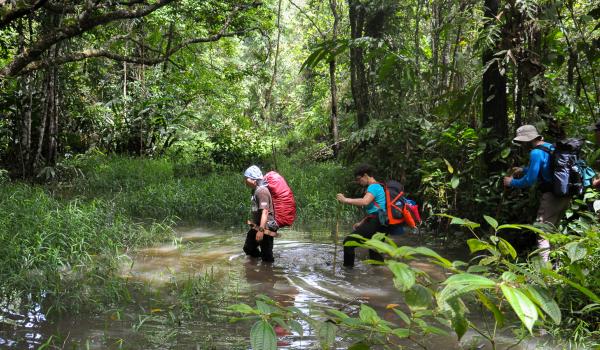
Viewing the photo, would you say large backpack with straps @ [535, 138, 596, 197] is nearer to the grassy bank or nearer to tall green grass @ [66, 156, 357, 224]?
the grassy bank

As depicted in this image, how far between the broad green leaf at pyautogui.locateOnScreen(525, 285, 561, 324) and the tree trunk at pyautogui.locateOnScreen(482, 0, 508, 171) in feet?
21.1

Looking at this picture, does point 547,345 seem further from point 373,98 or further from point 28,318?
point 373,98

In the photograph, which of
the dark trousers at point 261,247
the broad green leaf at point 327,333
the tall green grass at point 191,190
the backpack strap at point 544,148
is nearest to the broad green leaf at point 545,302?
the broad green leaf at point 327,333

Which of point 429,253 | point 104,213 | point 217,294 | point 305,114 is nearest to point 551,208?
point 217,294

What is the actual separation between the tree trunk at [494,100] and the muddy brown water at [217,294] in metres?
1.61

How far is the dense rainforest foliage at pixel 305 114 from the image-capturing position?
727 cm

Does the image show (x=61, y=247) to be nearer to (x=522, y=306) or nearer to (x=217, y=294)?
(x=217, y=294)

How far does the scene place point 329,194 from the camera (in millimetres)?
12234

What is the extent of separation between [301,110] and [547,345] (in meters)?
23.9

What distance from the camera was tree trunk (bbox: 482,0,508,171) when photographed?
802 cm

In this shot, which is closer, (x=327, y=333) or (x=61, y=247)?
(x=327, y=333)

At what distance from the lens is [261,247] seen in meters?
7.60

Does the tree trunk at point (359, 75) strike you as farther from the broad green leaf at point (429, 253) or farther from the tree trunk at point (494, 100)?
the broad green leaf at point (429, 253)

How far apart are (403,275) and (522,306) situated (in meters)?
0.40
